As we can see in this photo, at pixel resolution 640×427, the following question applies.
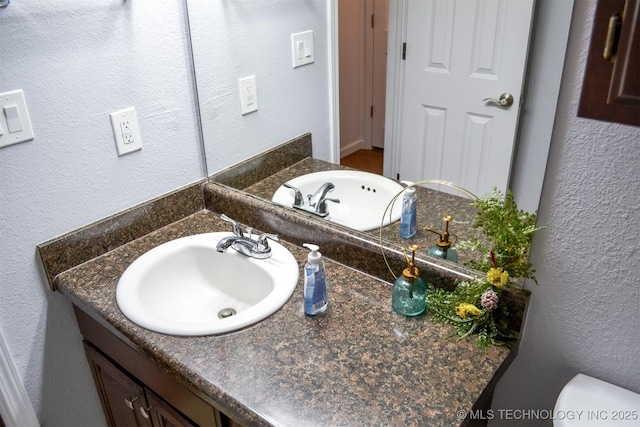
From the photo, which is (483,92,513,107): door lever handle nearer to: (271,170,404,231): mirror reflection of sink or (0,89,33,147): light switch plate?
(271,170,404,231): mirror reflection of sink

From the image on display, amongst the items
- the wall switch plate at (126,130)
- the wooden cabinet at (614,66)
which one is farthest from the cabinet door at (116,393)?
the wooden cabinet at (614,66)

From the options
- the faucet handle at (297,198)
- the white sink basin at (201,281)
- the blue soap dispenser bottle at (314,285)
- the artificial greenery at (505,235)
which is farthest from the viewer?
the faucet handle at (297,198)

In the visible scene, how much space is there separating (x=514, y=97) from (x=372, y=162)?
1.38 ft

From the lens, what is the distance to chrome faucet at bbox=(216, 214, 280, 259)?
1.35m

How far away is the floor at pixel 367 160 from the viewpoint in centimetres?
133

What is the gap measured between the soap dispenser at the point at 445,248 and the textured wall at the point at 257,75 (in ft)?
1.42

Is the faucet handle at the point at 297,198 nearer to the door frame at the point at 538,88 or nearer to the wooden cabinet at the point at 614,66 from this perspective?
the door frame at the point at 538,88

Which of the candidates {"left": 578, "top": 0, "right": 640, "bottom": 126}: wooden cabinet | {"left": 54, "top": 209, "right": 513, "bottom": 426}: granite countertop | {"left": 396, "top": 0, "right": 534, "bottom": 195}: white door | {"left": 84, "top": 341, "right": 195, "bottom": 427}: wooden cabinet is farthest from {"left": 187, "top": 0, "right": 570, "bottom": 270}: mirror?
{"left": 578, "top": 0, "right": 640, "bottom": 126}: wooden cabinet

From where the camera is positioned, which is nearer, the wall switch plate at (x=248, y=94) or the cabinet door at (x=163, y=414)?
the cabinet door at (x=163, y=414)

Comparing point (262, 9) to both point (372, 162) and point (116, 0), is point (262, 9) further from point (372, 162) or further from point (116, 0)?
point (372, 162)

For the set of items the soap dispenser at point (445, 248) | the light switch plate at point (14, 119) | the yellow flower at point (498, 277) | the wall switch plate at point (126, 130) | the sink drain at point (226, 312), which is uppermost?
the light switch plate at point (14, 119)

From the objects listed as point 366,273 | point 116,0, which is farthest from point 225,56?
point 366,273

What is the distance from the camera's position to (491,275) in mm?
1014

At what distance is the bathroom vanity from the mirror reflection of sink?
5cm
